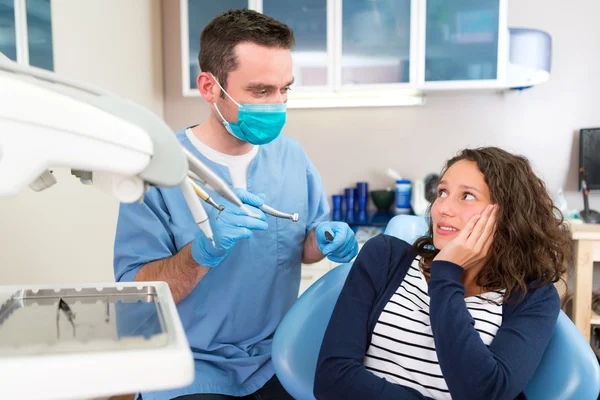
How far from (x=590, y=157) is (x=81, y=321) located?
2978 millimetres

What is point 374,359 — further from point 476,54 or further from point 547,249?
point 476,54

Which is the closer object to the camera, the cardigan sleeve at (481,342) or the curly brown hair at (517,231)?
the cardigan sleeve at (481,342)

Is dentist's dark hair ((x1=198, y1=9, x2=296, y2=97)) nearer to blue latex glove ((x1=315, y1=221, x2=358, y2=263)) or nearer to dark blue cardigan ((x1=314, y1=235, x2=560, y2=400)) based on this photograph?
blue latex glove ((x1=315, y1=221, x2=358, y2=263))

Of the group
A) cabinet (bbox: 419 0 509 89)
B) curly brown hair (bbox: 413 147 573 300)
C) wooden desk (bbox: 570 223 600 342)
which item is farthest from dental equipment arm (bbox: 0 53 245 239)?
cabinet (bbox: 419 0 509 89)

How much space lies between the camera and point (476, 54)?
9.12 feet

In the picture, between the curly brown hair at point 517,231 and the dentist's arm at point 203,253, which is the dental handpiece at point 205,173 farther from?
the curly brown hair at point 517,231

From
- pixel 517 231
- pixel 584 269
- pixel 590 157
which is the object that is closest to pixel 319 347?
pixel 517 231

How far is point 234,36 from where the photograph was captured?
1440mm

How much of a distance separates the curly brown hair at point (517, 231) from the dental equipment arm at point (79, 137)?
865mm

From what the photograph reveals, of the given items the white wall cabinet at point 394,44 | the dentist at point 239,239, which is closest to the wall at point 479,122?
the white wall cabinet at point 394,44

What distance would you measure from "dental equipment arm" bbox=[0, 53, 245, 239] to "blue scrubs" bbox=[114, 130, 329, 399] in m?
0.75

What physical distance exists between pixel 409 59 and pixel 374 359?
198cm

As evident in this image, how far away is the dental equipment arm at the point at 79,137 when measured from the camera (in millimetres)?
486

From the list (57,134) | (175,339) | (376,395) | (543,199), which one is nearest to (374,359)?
(376,395)
